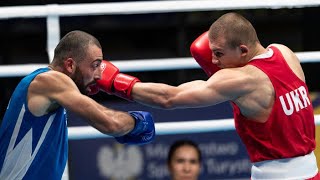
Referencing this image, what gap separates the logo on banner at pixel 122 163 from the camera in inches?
205

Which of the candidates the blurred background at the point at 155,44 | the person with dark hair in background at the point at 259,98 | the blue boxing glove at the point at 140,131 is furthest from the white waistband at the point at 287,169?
the blurred background at the point at 155,44

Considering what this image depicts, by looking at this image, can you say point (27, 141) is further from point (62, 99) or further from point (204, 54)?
point (204, 54)

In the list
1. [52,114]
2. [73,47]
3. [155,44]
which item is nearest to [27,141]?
[52,114]

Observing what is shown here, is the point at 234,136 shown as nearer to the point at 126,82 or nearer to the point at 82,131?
the point at 82,131

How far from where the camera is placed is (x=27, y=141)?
365 cm

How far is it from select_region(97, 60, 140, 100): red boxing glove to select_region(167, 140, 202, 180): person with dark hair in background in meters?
0.97

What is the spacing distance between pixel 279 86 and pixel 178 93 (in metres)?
0.42

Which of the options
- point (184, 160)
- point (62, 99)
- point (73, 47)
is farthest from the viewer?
point (184, 160)

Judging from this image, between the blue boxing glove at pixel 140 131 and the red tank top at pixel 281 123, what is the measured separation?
367 millimetres

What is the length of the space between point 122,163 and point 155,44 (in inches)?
40.3

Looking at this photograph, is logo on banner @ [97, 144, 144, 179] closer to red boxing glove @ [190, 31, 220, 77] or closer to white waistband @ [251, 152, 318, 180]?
red boxing glove @ [190, 31, 220, 77]

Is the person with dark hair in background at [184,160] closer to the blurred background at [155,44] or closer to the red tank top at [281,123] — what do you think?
the blurred background at [155,44]

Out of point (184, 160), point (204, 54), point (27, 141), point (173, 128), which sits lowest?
point (184, 160)

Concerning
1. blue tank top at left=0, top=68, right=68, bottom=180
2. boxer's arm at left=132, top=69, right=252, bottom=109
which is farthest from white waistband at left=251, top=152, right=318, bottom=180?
blue tank top at left=0, top=68, right=68, bottom=180
